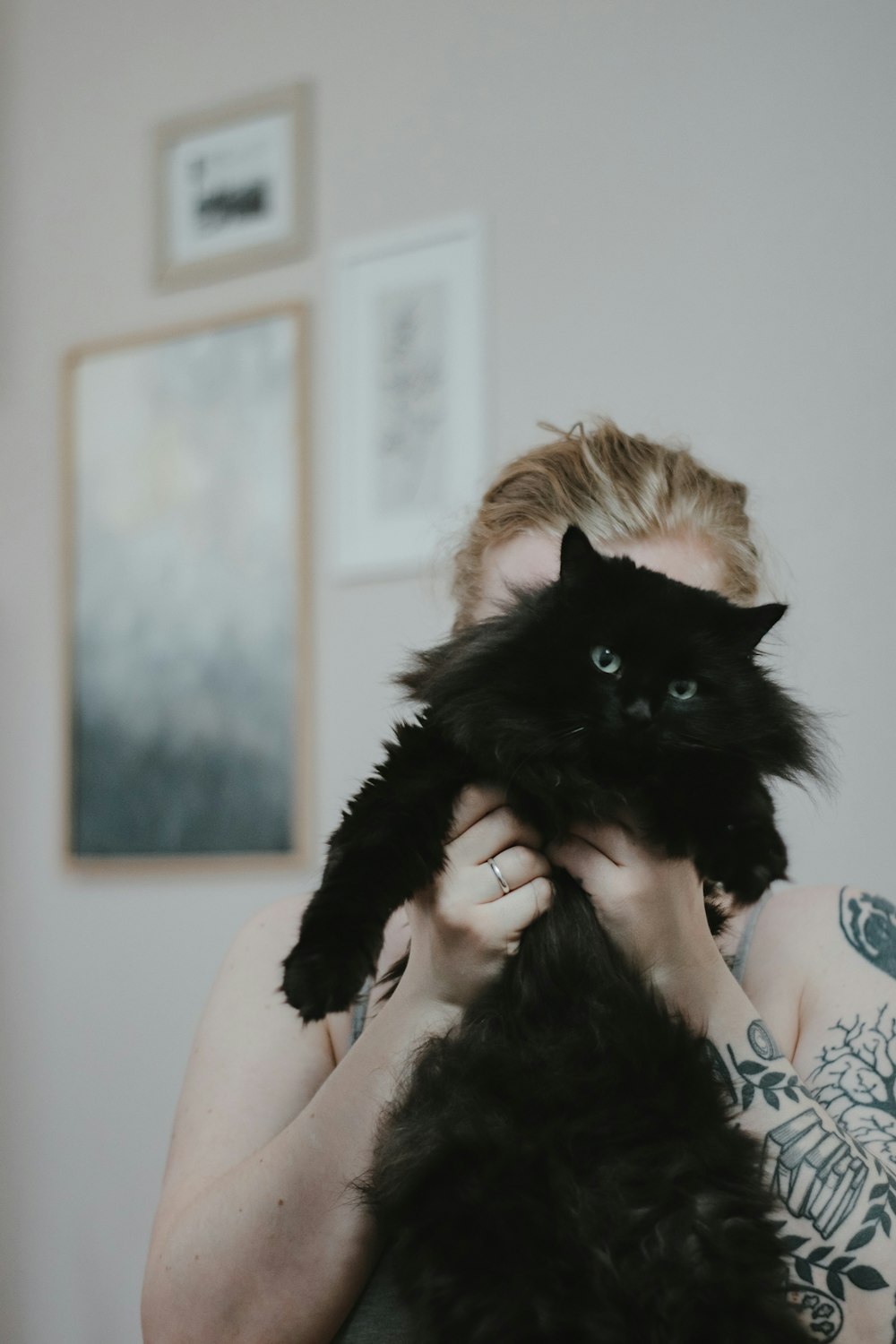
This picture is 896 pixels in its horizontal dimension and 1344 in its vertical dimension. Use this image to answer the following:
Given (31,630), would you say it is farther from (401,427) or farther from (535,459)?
(535,459)

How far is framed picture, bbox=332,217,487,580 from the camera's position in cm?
228

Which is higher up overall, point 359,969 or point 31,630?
point 31,630

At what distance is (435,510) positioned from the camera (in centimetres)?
229

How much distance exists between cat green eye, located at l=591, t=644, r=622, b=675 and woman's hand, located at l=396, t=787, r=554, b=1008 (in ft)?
0.47

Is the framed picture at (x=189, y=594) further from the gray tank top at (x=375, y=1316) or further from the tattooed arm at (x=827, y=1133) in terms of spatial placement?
the tattooed arm at (x=827, y=1133)

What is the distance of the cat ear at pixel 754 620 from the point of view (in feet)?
3.23

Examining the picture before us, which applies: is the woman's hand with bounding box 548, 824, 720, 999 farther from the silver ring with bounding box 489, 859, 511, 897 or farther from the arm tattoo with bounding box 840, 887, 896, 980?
the arm tattoo with bounding box 840, 887, 896, 980

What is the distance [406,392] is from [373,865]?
1549 mm

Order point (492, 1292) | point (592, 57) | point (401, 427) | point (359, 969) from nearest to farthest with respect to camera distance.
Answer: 1. point (492, 1292)
2. point (359, 969)
3. point (592, 57)
4. point (401, 427)

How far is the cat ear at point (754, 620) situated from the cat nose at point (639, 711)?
0.38 ft

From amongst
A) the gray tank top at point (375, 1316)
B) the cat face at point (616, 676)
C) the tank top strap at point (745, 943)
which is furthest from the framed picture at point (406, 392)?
the gray tank top at point (375, 1316)

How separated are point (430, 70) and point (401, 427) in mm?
734

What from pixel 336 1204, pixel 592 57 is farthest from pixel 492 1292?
pixel 592 57

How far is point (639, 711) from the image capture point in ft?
3.14
